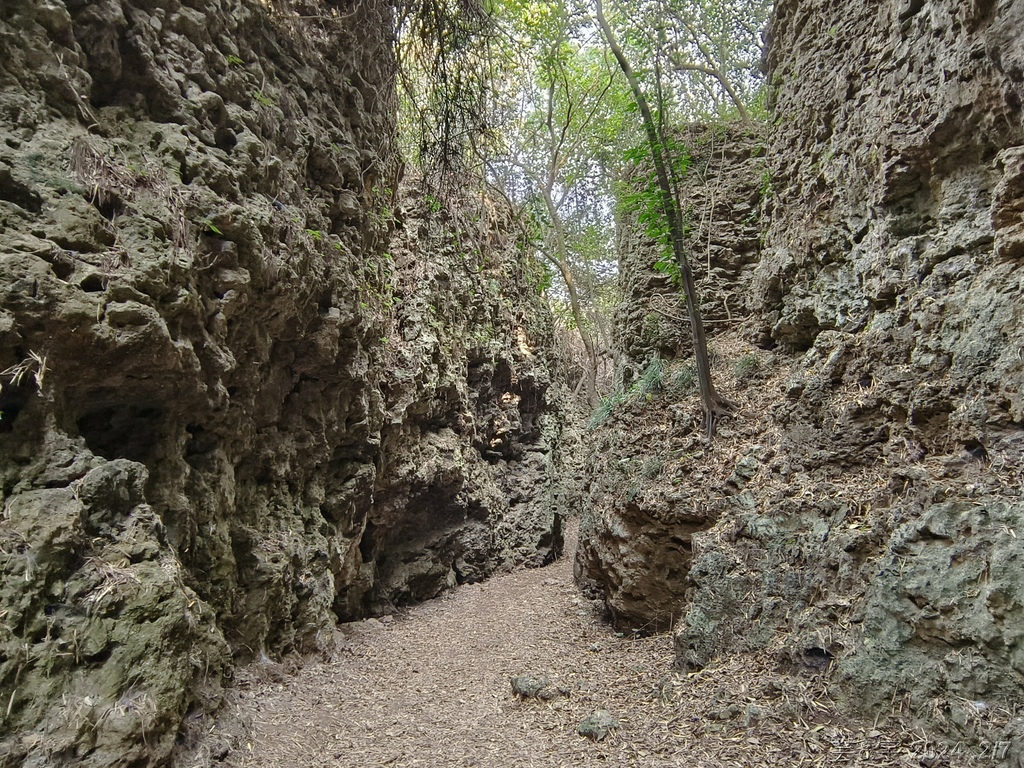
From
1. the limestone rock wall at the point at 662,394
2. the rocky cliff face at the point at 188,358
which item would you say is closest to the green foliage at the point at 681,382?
the limestone rock wall at the point at 662,394

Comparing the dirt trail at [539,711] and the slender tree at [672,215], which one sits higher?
the slender tree at [672,215]

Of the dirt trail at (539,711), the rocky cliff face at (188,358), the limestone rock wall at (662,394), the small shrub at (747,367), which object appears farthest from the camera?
the small shrub at (747,367)

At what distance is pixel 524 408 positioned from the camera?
39.6 ft

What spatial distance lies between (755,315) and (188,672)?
6640mm

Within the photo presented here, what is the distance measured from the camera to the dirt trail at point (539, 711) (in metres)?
3.43

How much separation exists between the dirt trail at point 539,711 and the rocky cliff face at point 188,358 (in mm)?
653

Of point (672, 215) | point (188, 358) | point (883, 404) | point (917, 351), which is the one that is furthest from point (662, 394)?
point (188, 358)

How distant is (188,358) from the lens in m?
4.02

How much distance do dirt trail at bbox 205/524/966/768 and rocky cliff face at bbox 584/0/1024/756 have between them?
336 mm

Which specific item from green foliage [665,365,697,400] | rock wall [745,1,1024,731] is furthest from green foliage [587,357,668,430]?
rock wall [745,1,1024,731]

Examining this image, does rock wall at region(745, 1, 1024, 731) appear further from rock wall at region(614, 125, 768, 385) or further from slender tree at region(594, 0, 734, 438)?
rock wall at region(614, 125, 768, 385)

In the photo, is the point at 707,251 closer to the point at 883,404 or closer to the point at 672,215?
the point at 672,215

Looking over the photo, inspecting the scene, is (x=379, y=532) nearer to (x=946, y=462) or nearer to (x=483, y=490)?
(x=483, y=490)

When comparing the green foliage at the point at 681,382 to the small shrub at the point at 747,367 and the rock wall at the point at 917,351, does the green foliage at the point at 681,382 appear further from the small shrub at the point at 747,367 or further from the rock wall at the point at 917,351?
the rock wall at the point at 917,351
